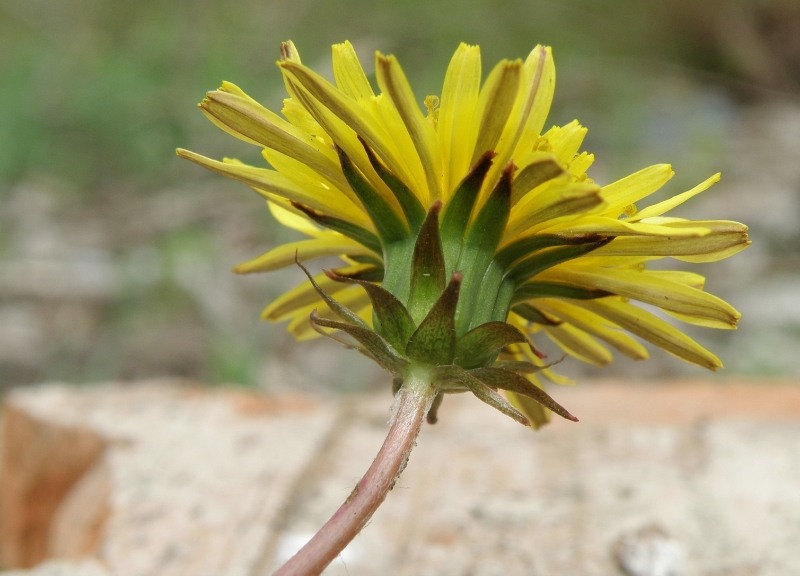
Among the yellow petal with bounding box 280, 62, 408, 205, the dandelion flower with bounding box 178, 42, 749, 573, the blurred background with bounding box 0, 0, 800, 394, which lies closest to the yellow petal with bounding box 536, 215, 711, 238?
the dandelion flower with bounding box 178, 42, 749, 573

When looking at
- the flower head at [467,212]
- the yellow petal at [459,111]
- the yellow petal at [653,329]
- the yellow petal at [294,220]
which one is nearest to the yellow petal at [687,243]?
the flower head at [467,212]

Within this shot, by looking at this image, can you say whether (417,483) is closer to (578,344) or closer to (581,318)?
(578,344)

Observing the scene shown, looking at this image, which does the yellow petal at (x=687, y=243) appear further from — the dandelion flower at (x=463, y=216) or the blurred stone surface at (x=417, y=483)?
the blurred stone surface at (x=417, y=483)

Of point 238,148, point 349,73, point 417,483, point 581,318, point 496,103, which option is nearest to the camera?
point 496,103

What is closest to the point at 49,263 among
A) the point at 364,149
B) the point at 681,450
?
the point at 681,450

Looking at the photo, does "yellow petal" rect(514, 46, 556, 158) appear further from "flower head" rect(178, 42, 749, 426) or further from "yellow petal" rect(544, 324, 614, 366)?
"yellow petal" rect(544, 324, 614, 366)

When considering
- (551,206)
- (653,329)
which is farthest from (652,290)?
(551,206)
